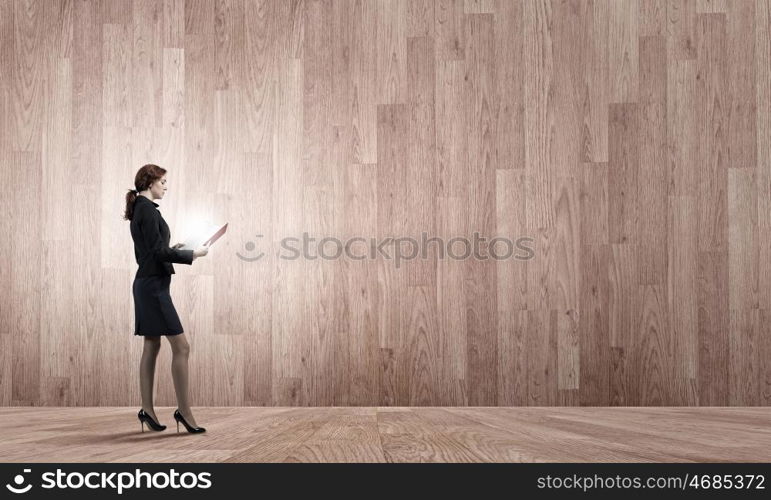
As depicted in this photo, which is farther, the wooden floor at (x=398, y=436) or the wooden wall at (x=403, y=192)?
the wooden wall at (x=403, y=192)

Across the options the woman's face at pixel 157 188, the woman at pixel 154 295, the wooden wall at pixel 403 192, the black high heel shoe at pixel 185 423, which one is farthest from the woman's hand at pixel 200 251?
the wooden wall at pixel 403 192

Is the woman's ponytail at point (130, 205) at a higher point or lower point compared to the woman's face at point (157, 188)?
lower

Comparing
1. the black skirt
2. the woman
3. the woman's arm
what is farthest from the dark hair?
the black skirt

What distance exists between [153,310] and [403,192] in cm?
169

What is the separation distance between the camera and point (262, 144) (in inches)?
154

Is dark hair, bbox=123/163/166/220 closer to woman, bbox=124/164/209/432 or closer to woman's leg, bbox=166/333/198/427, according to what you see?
woman, bbox=124/164/209/432

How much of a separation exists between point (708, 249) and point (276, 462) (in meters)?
2.92

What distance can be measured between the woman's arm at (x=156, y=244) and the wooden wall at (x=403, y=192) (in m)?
1.23

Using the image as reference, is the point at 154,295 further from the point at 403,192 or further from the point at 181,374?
the point at 403,192

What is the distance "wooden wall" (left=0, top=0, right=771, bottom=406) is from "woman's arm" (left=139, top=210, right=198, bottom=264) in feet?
4.04

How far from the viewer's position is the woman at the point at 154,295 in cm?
259

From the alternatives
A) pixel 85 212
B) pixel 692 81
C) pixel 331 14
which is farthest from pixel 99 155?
pixel 692 81

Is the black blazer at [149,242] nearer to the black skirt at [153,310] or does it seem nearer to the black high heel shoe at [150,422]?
the black skirt at [153,310]

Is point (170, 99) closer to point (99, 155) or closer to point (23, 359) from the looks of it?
point (99, 155)
